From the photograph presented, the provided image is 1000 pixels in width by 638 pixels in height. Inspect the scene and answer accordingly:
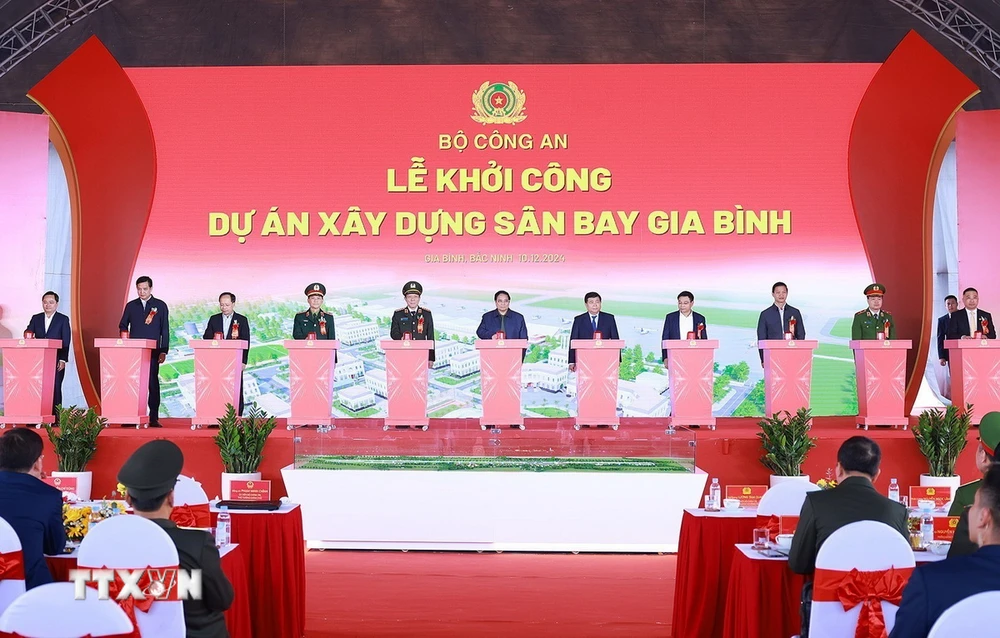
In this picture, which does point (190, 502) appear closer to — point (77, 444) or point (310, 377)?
point (77, 444)

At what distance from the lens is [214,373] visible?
655 centimetres

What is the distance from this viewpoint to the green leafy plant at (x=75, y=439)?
5.89m

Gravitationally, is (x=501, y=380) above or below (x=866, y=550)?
above

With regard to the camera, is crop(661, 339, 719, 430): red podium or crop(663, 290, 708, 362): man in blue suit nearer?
crop(661, 339, 719, 430): red podium

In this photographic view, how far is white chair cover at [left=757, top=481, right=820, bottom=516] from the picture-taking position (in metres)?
3.56

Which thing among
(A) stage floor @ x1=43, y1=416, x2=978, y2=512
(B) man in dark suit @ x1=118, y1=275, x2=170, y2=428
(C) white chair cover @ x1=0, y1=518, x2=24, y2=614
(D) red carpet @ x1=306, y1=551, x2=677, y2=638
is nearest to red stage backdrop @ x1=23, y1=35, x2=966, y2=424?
(B) man in dark suit @ x1=118, y1=275, x2=170, y2=428

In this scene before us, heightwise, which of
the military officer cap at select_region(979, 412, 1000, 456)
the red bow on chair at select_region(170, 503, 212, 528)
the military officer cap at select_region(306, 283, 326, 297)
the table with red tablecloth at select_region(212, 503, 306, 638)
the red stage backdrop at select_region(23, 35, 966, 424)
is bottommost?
the table with red tablecloth at select_region(212, 503, 306, 638)

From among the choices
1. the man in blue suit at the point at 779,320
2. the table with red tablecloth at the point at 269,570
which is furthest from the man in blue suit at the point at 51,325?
the man in blue suit at the point at 779,320

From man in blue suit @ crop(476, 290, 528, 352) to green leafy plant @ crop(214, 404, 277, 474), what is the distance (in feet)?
7.49

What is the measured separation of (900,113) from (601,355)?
4.00 metres

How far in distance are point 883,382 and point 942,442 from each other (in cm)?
75

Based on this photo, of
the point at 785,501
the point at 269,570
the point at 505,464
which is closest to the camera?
the point at 785,501

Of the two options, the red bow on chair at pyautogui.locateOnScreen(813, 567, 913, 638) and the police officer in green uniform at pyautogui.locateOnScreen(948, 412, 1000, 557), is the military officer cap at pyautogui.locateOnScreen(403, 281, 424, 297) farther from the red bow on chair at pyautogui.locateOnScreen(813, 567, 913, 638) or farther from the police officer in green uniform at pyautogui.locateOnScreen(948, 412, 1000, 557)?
the red bow on chair at pyautogui.locateOnScreen(813, 567, 913, 638)

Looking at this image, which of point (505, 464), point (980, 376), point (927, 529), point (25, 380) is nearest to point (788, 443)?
point (980, 376)
